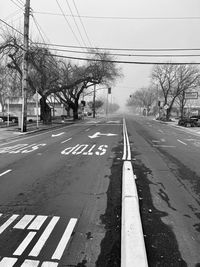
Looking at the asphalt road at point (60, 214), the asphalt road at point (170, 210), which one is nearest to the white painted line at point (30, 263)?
the asphalt road at point (60, 214)

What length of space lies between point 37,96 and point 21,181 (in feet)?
68.5

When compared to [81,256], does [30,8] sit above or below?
above

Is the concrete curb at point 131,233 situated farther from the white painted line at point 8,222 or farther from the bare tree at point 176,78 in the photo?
the bare tree at point 176,78

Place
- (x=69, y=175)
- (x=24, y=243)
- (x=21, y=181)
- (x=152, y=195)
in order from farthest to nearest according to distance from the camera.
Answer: (x=69, y=175) < (x=21, y=181) < (x=152, y=195) < (x=24, y=243)

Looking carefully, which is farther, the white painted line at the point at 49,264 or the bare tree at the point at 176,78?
the bare tree at the point at 176,78

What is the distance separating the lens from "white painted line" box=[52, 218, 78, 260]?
12.4ft

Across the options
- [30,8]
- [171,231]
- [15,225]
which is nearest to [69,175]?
[15,225]

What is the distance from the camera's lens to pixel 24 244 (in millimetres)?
4051

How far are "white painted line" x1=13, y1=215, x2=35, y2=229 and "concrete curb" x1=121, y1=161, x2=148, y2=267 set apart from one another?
157 centimetres

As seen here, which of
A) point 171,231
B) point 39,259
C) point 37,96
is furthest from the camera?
point 37,96

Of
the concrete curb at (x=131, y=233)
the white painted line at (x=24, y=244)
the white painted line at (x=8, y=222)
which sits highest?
the concrete curb at (x=131, y=233)

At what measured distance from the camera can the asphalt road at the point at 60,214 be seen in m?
3.77

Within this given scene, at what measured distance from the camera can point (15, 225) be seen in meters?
4.71

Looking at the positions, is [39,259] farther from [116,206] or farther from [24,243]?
[116,206]
